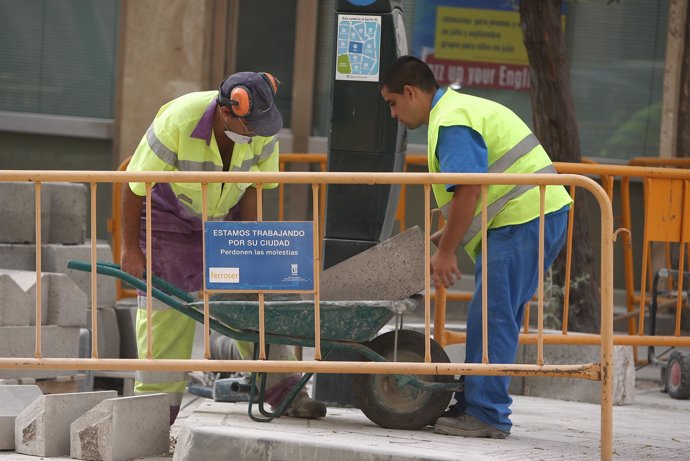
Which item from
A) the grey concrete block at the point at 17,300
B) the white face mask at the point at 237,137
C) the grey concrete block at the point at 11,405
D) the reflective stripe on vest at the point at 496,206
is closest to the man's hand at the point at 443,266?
the reflective stripe on vest at the point at 496,206

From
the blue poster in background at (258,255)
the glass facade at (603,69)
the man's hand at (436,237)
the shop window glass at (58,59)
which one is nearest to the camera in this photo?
the blue poster in background at (258,255)

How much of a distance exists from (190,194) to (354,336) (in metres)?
1.01

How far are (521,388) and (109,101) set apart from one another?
561 centimetres

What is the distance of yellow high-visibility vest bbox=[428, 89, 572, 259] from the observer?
5293 millimetres

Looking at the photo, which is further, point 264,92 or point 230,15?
point 230,15

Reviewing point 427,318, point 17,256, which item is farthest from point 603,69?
point 427,318

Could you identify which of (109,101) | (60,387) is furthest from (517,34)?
(60,387)

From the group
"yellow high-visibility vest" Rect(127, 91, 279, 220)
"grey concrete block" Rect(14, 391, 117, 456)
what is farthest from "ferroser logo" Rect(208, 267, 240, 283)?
"grey concrete block" Rect(14, 391, 117, 456)

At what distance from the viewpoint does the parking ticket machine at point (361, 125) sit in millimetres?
5961

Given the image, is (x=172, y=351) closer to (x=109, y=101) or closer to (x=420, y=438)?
(x=420, y=438)

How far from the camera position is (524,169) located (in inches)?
212

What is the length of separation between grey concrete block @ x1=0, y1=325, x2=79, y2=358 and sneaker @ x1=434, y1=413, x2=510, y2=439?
250 centimetres

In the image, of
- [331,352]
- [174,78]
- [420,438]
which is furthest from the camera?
[174,78]

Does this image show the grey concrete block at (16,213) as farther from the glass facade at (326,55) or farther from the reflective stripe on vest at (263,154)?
the glass facade at (326,55)
